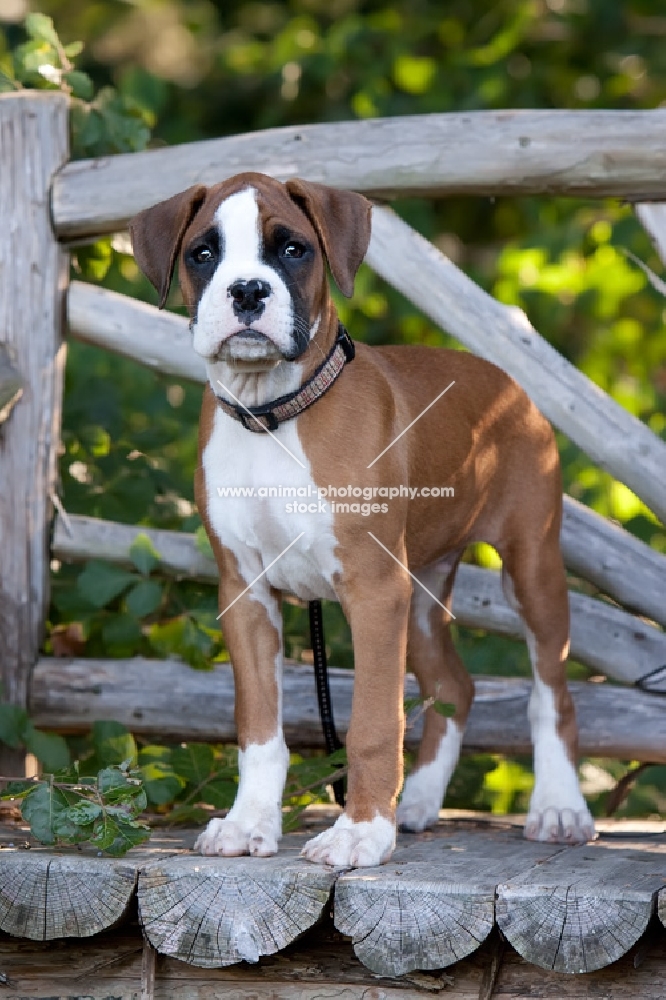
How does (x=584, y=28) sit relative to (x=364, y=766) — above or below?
above

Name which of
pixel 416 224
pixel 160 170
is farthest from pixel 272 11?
pixel 160 170

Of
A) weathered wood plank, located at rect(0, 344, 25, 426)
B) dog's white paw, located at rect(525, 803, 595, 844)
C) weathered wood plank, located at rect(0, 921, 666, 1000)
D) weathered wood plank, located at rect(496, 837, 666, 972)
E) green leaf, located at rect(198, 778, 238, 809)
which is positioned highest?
weathered wood plank, located at rect(0, 344, 25, 426)

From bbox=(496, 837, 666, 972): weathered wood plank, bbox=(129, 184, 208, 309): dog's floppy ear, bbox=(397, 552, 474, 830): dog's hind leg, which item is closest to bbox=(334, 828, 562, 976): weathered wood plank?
bbox=(496, 837, 666, 972): weathered wood plank

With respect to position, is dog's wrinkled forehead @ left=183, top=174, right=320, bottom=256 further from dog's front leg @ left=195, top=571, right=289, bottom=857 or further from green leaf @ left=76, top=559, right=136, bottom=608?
green leaf @ left=76, top=559, right=136, bottom=608

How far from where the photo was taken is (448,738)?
3.55 metres

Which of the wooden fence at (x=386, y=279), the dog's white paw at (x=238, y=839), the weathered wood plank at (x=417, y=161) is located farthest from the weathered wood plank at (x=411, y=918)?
the weathered wood plank at (x=417, y=161)

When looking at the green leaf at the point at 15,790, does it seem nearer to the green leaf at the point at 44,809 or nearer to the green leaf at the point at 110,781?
the green leaf at the point at 44,809

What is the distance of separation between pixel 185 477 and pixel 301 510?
2.65 metres

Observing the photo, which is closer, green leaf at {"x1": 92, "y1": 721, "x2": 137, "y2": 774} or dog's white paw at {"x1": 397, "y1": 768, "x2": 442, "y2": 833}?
dog's white paw at {"x1": 397, "y1": 768, "x2": 442, "y2": 833}

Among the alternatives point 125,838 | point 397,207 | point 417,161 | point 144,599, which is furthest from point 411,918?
point 397,207

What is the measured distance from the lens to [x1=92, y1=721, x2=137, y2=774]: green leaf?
11.9 feet

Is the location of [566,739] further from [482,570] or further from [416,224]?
[416,224]

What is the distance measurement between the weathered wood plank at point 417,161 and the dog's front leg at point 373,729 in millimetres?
1312

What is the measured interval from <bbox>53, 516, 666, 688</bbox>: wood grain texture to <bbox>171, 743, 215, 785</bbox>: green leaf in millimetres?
589
